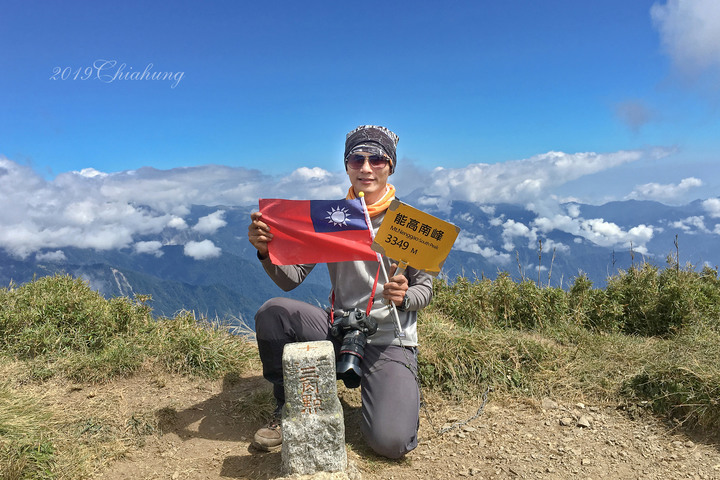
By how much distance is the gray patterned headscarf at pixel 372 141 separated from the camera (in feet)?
13.5

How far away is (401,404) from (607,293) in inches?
179

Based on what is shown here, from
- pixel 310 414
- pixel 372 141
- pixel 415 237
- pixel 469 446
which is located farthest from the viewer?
pixel 372 141

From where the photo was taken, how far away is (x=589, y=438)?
398cm

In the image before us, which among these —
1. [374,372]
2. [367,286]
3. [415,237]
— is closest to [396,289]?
[415,237]

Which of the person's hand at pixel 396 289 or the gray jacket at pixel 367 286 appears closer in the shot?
the person's hand at pixel 396 289

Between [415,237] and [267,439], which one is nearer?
[415,237]

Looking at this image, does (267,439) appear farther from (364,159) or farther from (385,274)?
(364,159)

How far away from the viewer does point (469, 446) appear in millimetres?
4016

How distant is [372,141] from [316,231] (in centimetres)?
91

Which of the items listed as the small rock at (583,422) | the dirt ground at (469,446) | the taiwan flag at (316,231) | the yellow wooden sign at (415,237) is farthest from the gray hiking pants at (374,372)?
the small rock at (583,422)

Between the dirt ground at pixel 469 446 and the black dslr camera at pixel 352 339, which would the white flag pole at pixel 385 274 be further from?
the dirt ground at pixel 469 446

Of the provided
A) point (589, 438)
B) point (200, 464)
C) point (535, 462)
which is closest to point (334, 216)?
point (200, 464)

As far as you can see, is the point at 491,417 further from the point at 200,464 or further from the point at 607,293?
the point at 607,293

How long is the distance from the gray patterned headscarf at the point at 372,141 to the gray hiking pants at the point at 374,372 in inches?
57.4
